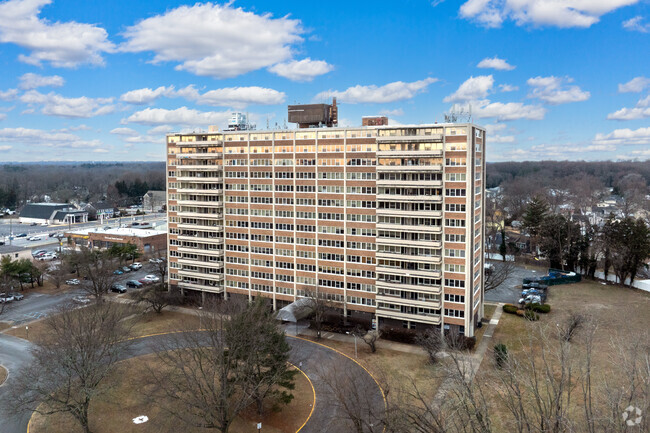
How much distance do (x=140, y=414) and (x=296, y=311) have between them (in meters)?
25.8

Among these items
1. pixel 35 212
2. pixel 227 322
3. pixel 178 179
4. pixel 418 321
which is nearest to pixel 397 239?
pixel 418 321

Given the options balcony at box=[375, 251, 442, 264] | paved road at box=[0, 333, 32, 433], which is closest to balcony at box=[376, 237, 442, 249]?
balcony at box=[375, 251, 442, 264]

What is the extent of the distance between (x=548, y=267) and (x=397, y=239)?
5924 cm

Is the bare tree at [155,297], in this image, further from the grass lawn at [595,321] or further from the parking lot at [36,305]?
the grass lawn at [595,321]

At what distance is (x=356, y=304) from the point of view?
65.4 metres

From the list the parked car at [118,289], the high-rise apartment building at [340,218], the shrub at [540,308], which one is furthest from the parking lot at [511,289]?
the parked car at [118,289]

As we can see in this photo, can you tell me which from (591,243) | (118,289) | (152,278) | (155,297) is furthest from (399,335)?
(591,243)

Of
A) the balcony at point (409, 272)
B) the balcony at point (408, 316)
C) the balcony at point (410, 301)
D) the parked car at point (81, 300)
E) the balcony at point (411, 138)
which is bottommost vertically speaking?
the parked car at point (81, 300)

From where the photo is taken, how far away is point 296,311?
63.4 m

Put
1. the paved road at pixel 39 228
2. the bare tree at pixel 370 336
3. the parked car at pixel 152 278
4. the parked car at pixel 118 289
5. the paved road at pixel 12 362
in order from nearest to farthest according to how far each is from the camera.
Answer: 1. the paved road at pixel 12 362
2. the bare tree at pixel 370 336
3. the parked car at pixel 118 289
4. the parked car at pixel 152 278
5. the paved road at pixel 39 228

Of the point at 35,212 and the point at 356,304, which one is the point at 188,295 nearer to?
the point at 356,304

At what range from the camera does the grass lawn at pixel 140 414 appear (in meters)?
39.8

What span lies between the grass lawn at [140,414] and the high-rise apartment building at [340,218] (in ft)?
70.2

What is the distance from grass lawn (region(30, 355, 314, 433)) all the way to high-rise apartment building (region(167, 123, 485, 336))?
21383mm
